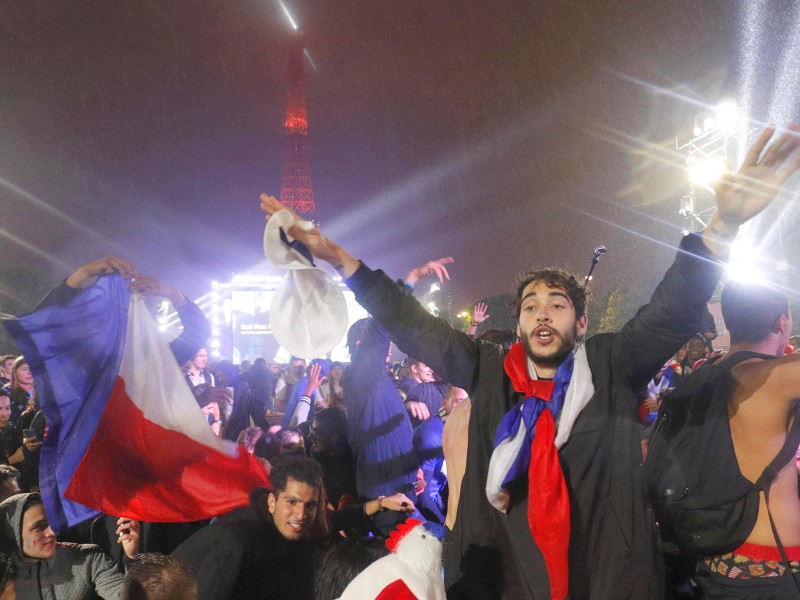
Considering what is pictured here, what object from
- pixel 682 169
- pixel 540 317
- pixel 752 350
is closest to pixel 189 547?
pixel 540 317

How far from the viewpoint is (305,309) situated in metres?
3.12

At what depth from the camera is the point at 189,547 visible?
385 centimetres

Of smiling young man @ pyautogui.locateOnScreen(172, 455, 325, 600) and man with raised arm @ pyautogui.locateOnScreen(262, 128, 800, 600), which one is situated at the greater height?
man with raised arm @ pyautogui.locateOnScreen(262, 128, 800, 600)

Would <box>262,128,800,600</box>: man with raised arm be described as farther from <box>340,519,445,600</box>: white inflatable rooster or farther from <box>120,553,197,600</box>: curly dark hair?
<box>120,553,197,600</box>: curly dark hair

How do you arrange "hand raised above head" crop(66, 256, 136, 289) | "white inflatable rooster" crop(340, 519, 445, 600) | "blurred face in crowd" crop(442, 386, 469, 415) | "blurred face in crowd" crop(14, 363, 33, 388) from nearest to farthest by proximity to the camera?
"white inflatable rooster" crop(340, 519, 445, 600)
"hand raised above head" crop(66, 256, 136, 289)
"blurred face in crowd" crop(442, 386, 469, 415)
"blurred face in crowd" crop(14, 363, 33, 388)

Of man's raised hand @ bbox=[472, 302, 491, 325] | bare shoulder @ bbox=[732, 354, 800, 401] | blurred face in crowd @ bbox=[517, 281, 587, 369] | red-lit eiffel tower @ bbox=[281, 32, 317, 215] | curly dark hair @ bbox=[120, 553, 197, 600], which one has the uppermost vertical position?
red-lit eiffel tower @ bbox=[281, 32, 317, 215]

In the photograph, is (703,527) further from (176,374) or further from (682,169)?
(682,169)

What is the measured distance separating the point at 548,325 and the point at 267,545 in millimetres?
2148

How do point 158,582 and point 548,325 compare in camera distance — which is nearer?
point 548,325

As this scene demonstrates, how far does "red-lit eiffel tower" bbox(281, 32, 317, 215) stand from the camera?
91312mm

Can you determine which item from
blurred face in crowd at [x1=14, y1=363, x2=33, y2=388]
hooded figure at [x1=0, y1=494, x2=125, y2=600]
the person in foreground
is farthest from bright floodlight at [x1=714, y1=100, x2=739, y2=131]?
hooded figure at [x1=0, y1=494, x2=125, y2=600]

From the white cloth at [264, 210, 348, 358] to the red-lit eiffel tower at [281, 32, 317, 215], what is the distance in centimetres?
8752

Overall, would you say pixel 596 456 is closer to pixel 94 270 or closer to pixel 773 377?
pixel 773 377

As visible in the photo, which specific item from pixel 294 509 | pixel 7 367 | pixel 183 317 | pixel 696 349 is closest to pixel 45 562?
pixel 294 509
